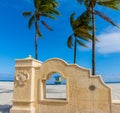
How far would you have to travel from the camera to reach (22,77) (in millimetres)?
17234

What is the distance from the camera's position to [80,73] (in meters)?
16.2

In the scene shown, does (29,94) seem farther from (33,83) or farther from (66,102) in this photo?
(66,102)

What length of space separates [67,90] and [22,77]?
11.9 ft

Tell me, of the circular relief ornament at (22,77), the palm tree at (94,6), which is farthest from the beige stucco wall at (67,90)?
the palm tree at (94,6)

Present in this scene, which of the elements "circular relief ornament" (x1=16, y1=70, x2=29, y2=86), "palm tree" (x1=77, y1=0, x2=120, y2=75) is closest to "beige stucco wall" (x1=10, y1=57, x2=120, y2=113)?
"circular relief ornament" (x1=16, y1=70, x2=29, y2=86)

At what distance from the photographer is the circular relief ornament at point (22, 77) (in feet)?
56.3

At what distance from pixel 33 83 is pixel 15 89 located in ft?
4.89

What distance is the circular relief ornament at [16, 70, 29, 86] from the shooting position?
17.2 meters

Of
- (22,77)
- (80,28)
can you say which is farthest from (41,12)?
(22,77)

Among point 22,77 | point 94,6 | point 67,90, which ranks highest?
point 94,6

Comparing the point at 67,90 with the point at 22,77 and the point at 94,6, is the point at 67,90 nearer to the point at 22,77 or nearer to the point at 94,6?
the point at 22,77

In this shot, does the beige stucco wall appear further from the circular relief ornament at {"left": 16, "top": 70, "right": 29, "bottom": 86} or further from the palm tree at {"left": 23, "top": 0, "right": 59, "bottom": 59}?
the palm tree at {"left": 23, "top": 0, "right": 59, "bottom": 59}

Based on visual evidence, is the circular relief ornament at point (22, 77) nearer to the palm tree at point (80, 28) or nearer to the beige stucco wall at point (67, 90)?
the beige stucco wall at point (67, 90)

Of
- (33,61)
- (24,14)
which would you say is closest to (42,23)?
(24,14)
